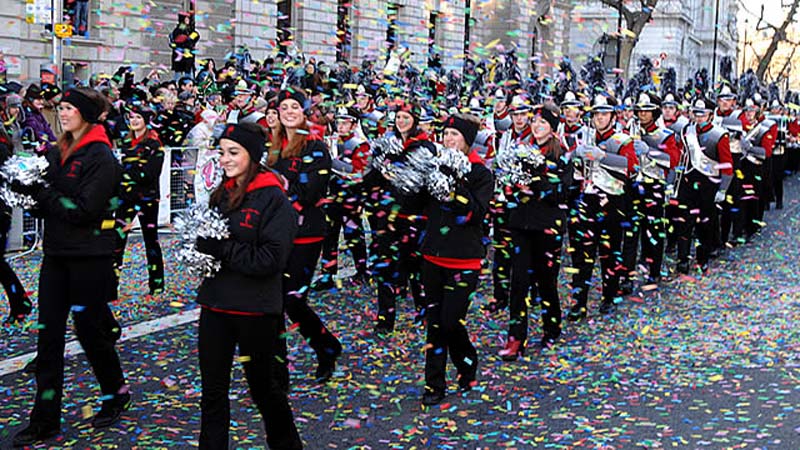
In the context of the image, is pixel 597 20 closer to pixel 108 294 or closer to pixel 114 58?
pixel 114 58

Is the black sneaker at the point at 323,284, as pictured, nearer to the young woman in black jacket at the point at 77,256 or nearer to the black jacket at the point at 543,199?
the black jacket at the point at 543,199

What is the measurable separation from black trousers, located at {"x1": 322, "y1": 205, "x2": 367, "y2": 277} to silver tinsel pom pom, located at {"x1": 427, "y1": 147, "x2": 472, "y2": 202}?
416cm

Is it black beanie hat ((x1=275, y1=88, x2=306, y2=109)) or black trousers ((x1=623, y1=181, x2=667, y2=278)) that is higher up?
black beanie hat ((x1=275, y1=88, x2=306, y2=109))

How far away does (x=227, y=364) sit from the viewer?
5301 millimetres

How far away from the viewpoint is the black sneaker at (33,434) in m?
5.86

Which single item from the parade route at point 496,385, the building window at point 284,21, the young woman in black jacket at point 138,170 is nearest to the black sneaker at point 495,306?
the parade route at point 496,385

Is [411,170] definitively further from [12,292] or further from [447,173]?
[12,292]

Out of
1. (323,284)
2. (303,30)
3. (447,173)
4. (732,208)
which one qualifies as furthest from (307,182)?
(303,30)

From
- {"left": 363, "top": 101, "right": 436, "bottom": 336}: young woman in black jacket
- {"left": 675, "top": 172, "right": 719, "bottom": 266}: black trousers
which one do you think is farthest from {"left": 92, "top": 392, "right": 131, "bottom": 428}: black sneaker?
{"left": 675, "top": 172, "right": 719, "bottom": 266}: black trousers

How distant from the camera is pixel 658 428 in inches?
254

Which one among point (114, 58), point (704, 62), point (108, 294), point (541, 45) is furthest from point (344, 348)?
point (704, 62)

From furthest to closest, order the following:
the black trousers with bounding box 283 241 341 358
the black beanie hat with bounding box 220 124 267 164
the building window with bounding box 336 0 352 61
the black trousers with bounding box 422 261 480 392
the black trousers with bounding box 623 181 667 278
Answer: the building window with bounding box 336 0 352 61 → the black trousers with bounding box 623 181 667 278 → the black trousers with bounding box 283 241 341 358 → the black trousers with bounding box 422 261 480 392 → the black beanie hat with bounding box 220 124 267 164

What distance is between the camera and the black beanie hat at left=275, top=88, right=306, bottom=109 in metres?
7.30

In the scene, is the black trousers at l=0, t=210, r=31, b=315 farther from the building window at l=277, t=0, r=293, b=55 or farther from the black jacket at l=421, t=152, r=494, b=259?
the building window at l=277, t=0, r=293, b=55
